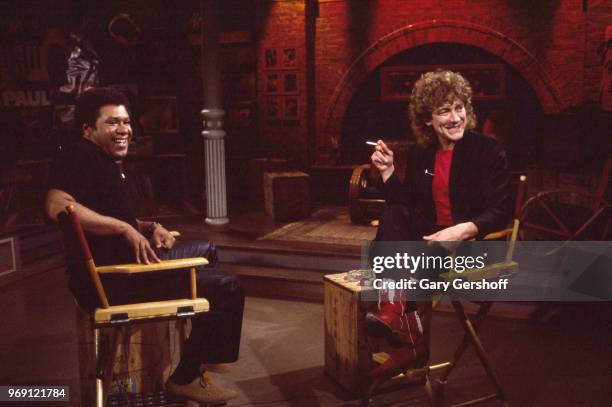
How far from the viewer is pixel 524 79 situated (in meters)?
7.61

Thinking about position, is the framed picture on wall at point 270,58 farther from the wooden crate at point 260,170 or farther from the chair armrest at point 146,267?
the chair armrest at point 146,267

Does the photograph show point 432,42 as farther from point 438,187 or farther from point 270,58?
point 438,187

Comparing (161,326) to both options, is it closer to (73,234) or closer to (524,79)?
(73,234)

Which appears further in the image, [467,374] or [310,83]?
[310,83]

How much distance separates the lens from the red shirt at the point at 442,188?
9.96 ft

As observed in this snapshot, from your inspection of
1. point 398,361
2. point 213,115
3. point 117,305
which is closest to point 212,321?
point 117,305

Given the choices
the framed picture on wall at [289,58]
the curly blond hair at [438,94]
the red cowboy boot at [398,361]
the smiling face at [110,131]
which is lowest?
the red cowboy boot at [398,361]

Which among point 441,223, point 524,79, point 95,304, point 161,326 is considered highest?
point 524,79

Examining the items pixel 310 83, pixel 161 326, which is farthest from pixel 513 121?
pixel 161 326

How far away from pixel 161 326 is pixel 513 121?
5.89 m

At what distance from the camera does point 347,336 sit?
3381 mm

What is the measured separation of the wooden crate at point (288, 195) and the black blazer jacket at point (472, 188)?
384cm

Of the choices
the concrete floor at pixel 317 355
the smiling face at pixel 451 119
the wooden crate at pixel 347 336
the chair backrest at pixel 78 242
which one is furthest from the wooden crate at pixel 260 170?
the chair backrest at pixel 78 242

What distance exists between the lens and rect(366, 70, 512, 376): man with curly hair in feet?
9.50
